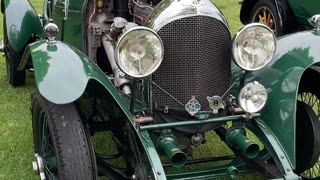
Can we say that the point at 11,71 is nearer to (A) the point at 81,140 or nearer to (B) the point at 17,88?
(B) the point at 17,88

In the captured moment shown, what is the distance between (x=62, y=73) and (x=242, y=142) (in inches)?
39.9

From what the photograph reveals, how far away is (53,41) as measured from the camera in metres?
3.13

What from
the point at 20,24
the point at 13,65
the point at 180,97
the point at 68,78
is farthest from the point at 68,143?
the point at 13,65

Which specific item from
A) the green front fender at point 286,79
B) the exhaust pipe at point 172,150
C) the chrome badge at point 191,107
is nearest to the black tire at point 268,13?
the green front fender at point 286,79

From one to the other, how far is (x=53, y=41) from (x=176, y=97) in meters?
0.74

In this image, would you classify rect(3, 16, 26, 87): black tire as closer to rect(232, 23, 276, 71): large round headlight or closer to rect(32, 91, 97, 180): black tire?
rect(32, 91, 97, 180): black tire


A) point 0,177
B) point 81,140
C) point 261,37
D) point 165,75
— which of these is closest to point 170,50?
point 165,75

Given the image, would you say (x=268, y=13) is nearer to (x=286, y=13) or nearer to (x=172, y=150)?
(x=286, y=13)

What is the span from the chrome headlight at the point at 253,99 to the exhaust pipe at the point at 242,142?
0.16m

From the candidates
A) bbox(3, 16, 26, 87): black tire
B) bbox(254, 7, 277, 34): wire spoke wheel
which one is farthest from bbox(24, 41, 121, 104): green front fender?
bbox(254, 7, 277, 34): wire spoke wheel

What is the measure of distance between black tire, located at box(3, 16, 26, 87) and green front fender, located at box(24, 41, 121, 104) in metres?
2.39

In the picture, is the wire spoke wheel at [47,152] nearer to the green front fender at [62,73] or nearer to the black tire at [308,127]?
the green front fender at [62,73]

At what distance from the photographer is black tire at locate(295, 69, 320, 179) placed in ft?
10.9

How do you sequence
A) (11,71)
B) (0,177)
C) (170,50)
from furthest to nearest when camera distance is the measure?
(11,71) < (0,177) < (170,50)
